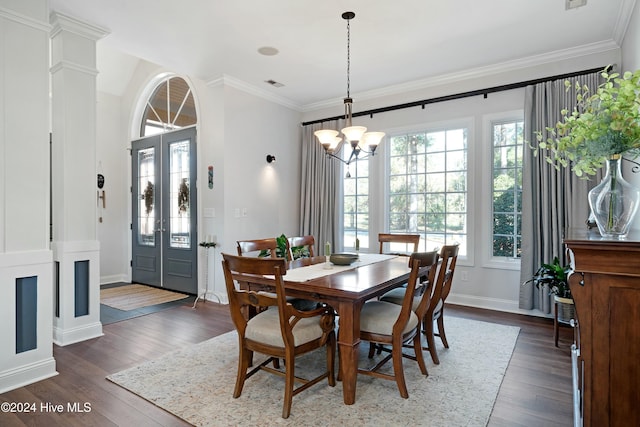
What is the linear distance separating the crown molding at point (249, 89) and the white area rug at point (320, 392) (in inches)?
131

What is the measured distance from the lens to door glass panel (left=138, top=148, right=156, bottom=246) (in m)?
5.81

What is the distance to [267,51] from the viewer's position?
395cm

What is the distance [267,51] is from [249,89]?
44.8 inches

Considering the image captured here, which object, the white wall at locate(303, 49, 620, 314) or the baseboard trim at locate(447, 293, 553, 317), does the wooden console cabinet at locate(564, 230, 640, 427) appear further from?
the white wall at locate(303, 49, 620, 314)

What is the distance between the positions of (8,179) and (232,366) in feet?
6.79

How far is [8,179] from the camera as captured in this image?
247cm

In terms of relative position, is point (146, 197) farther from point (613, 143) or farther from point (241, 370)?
point (613, 143)

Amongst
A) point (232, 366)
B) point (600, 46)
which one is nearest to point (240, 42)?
point (232, 366)

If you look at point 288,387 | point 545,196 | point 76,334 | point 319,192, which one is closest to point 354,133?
point 288,387

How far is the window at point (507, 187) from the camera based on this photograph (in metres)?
4.26

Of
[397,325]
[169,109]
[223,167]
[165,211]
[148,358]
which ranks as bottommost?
[148,358]

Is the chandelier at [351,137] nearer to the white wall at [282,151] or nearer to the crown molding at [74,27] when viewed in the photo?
the white wall at [282,151]

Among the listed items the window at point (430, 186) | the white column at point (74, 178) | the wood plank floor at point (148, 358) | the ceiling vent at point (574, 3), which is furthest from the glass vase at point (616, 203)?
the white column at point (74, 178)

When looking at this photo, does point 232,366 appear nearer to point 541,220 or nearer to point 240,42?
point 240,42
